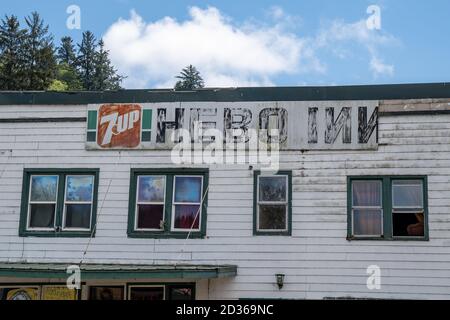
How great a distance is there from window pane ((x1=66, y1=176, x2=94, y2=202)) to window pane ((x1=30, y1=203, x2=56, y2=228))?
52 cm

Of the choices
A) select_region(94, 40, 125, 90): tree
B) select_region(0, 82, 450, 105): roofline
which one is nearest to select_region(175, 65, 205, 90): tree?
select_region(94, 40, 125, 90): tree

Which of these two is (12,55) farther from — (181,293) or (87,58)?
(181,293)

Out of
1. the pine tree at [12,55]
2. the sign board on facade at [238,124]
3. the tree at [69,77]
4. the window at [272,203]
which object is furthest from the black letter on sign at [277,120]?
the tree at [69,77]

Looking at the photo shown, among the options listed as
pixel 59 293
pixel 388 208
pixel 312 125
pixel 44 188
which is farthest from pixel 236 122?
pixel 59 293

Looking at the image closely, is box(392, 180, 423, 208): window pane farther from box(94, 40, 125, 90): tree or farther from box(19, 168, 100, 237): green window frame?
box(94, 40, 125, 90): tree

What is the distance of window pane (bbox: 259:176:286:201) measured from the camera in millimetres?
15547

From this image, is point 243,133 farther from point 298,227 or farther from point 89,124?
point 89,124

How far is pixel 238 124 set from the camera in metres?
15.9

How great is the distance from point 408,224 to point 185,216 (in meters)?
5.06

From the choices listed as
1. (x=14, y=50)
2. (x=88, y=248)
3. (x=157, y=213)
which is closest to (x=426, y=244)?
(x=157, y=213)

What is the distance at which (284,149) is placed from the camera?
15.7 metres
